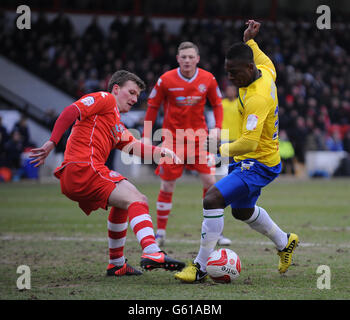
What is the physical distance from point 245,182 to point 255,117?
64cm

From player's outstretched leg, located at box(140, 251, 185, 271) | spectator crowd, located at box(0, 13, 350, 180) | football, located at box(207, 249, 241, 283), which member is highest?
spectator crowd, located at box(0, 13, 350, 180)

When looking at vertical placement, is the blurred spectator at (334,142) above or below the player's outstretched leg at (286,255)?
above

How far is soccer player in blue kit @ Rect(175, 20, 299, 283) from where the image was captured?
206 inches

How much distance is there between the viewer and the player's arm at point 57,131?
16.6ft

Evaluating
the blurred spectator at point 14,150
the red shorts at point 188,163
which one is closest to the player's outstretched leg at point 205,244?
the red shorts at point 188,163

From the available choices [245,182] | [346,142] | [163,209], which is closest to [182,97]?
[163,209]

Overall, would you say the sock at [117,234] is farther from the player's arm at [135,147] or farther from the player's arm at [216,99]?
the player's arm at [216,99]

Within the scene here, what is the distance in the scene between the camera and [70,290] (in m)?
5.05

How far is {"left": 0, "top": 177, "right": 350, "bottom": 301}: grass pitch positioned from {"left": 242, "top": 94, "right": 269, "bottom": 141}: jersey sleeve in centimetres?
132

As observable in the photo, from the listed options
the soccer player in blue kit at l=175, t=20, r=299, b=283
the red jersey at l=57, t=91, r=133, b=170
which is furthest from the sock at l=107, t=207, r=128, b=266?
the soccer player in blue kit at l=175, t=20, r=299, b=283

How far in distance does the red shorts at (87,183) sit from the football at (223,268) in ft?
3.62

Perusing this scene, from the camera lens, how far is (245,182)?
5.48 metres

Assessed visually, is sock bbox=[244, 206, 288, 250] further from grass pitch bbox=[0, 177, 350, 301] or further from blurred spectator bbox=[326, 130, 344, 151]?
blurred spectator bbox=[326, 130, 344, 151]

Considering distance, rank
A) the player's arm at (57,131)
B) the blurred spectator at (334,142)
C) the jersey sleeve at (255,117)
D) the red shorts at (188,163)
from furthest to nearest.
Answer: the blurred spectator at (334,142) → the red shorts at (188,163) → the jersey sleeve at (255,117) → the player's arm at (57,131)
